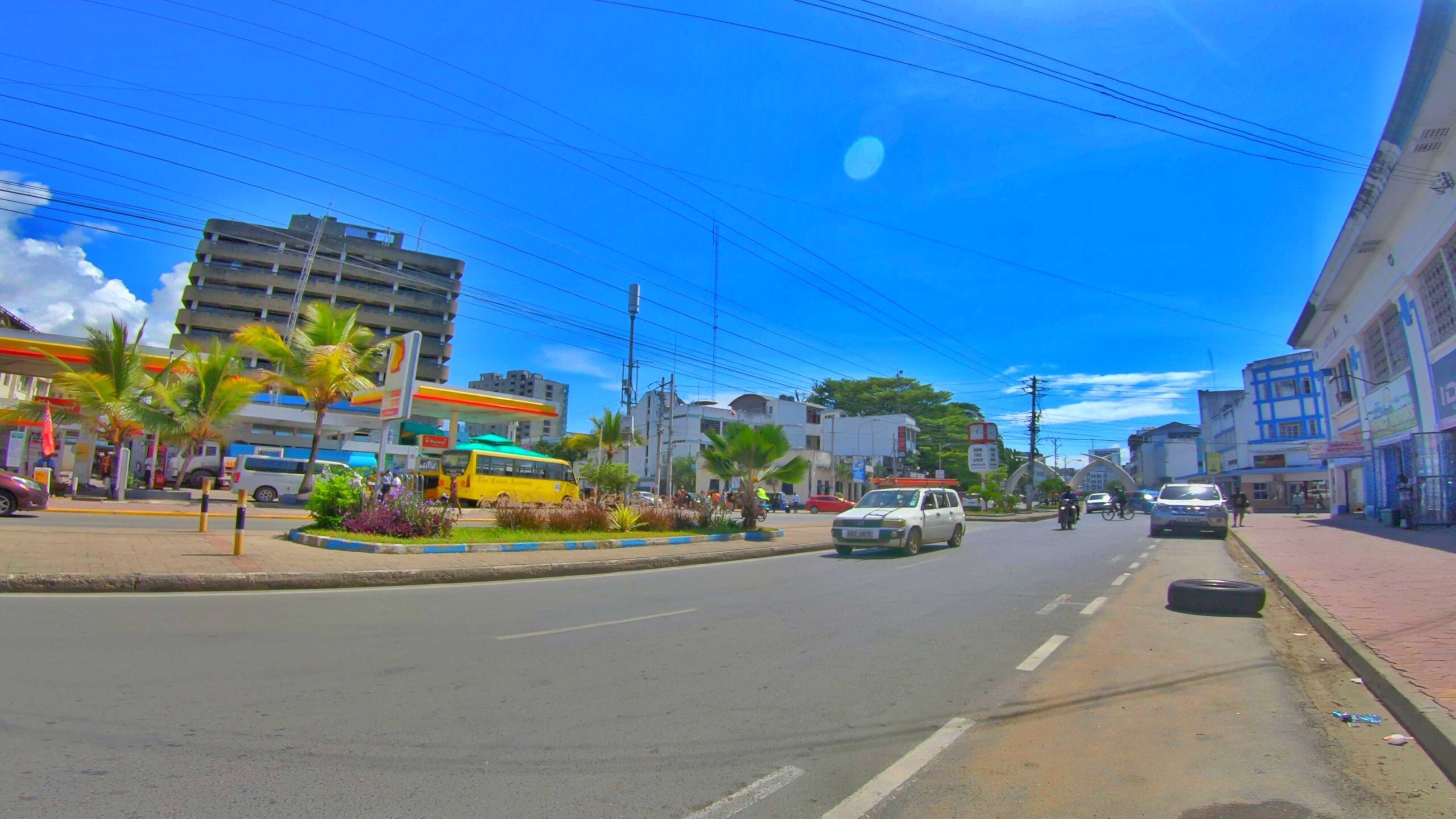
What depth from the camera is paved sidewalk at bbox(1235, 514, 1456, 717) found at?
579cm

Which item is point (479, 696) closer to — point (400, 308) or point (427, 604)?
point (427, 604)

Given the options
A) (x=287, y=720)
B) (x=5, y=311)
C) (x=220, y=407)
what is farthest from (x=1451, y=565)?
(x=5, y=311)

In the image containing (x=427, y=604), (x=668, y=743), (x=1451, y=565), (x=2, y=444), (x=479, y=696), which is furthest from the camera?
(x=2, y=444)

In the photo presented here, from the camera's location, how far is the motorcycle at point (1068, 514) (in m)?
27.2

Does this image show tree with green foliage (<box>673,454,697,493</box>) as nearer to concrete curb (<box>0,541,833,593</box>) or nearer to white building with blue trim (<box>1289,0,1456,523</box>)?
white building with blue trim (<box>1289,0,1456,523</box>)

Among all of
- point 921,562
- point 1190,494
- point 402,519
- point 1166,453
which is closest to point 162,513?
point 402,519

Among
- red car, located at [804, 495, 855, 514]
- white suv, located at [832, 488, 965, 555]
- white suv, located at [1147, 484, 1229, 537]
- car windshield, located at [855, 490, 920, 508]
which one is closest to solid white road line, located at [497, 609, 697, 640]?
white suv, located at [832, 488, 965, 555]

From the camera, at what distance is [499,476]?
30.4 metres

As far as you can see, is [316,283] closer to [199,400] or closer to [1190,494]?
[199,400]

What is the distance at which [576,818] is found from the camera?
3.19 meters

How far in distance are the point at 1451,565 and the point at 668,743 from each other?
14203mm

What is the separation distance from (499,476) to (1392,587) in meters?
27.3

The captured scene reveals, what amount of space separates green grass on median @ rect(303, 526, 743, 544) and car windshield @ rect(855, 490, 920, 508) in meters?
4.22

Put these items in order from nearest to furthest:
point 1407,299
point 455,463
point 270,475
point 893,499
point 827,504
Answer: point 893,499 < point 1407,299 < point 270,475 < point 455,463 < point 827,504
